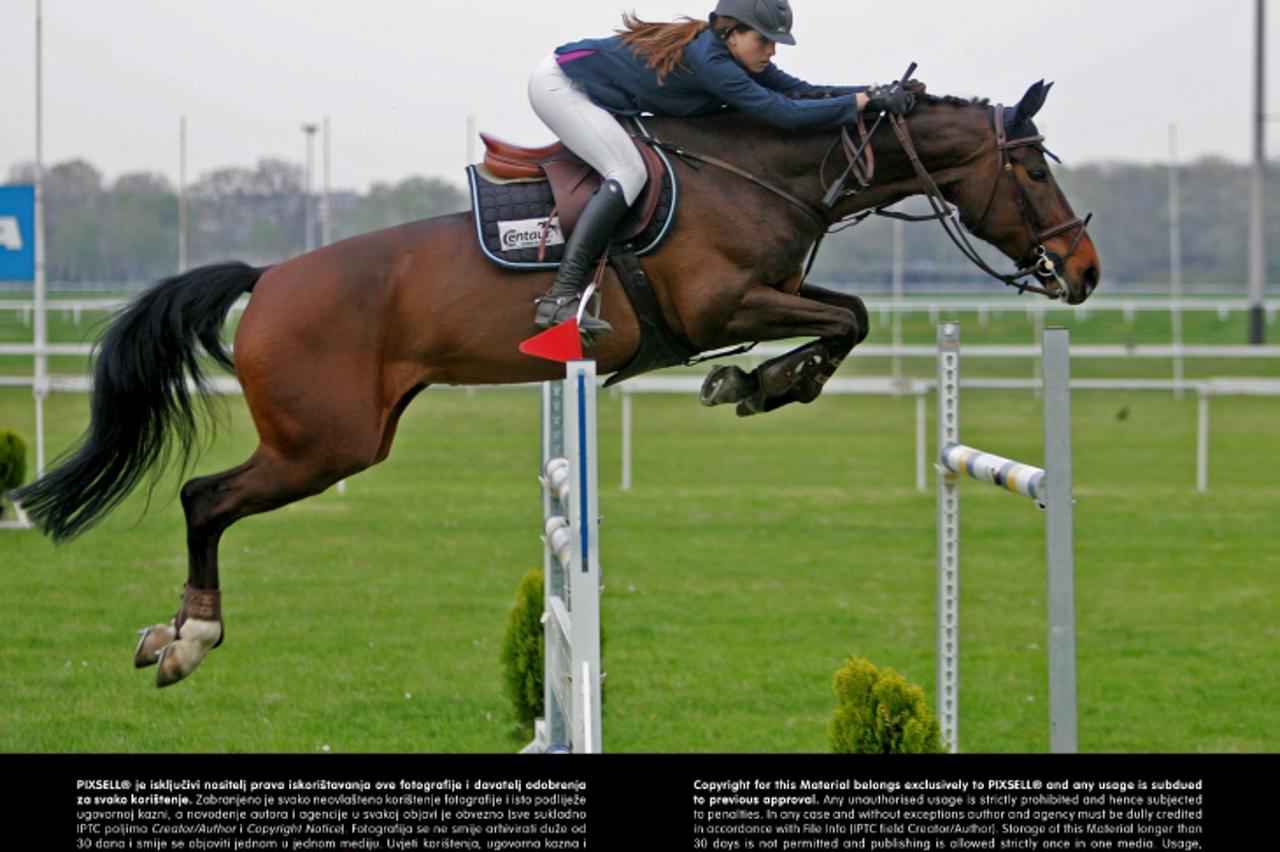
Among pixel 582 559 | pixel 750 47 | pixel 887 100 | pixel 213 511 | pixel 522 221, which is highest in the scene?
pixel 750 47

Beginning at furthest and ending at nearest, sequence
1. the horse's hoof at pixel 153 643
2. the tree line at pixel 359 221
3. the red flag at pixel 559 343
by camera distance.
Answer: the tree line at pixel 359 221 → the horse's hoof at pixel 153 643 → the red flag at pixel 559 343

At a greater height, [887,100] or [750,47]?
[750,47]

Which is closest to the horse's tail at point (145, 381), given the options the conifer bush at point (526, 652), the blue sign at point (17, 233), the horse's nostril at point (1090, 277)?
the conifer bush at point (526, 652)

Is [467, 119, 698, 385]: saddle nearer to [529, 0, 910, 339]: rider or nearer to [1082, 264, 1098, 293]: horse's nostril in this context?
[529, 0, 910, 339]: rider

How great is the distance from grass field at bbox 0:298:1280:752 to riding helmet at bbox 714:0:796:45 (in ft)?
9.77

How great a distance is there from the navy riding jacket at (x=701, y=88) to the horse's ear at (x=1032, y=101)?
20.0 inches

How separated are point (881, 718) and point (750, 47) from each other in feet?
6.61

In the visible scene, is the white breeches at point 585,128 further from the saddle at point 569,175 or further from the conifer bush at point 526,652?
the conifer bush at point 526,652

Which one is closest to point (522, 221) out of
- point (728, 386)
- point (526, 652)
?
point (728, 386)

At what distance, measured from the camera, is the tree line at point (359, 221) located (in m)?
13.3

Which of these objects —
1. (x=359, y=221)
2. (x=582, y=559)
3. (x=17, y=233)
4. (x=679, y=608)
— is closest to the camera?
(x=582, y=559)

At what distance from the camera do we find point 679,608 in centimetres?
950

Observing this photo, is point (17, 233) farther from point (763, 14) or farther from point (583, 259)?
point (763, 14)

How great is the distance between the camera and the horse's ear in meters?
4.88
